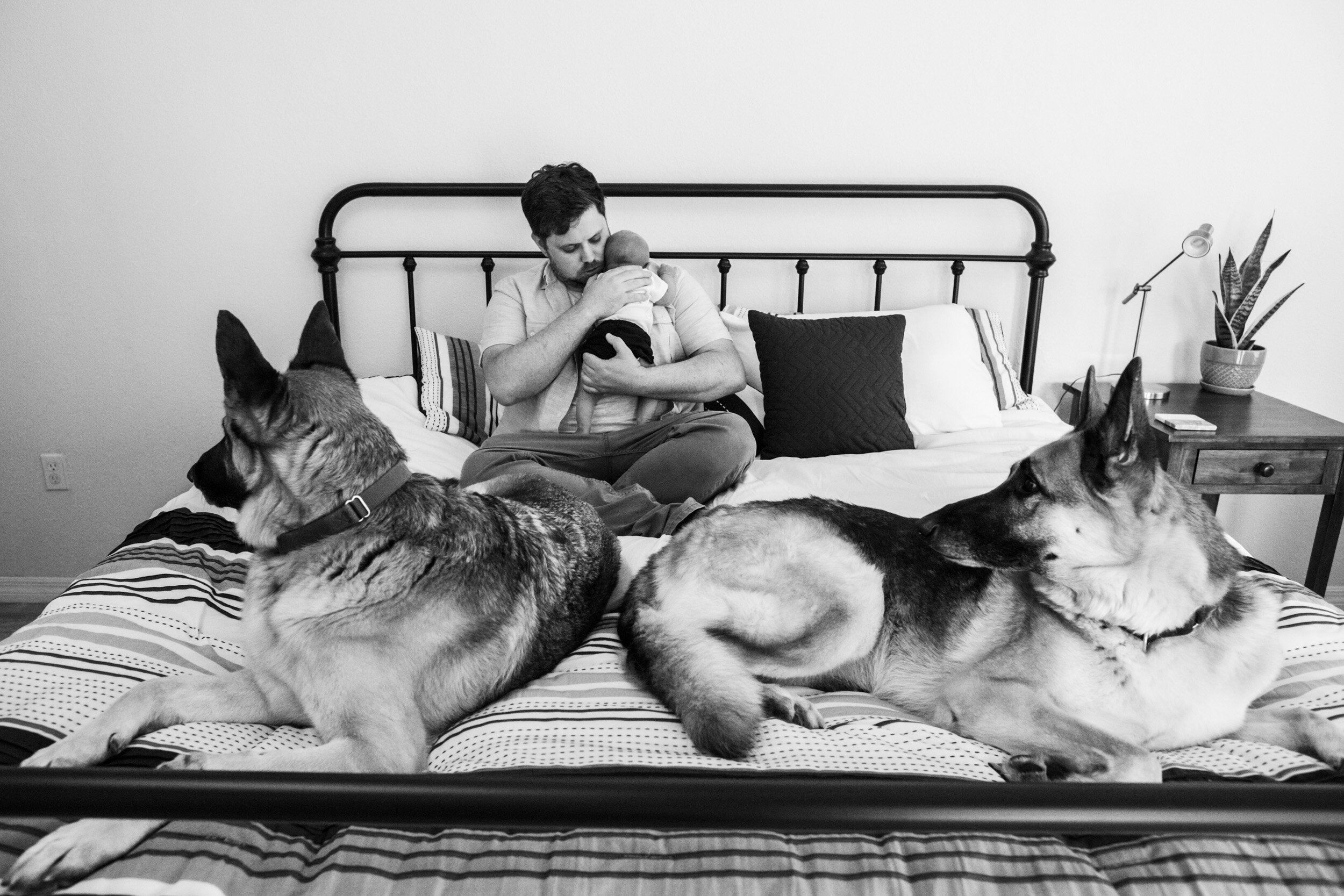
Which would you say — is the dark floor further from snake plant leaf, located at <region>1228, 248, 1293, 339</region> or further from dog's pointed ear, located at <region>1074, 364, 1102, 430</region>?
snake plant leaf, located at <region>1228, 248, 1293, 339</region>

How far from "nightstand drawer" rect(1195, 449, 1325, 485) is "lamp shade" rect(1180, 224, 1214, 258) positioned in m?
0.77

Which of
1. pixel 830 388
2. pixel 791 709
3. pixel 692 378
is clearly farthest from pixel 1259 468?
pixel 791 709

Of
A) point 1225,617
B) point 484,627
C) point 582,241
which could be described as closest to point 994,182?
point 582,241

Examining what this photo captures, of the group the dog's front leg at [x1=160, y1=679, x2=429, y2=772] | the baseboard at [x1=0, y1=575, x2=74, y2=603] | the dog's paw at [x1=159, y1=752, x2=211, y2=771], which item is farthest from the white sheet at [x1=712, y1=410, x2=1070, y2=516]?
the baseboard at [x1=0, y1=575, x2=74, y2=603]

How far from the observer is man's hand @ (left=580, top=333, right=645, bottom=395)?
7.95 ft

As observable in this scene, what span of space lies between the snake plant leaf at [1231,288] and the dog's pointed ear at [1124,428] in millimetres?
2268

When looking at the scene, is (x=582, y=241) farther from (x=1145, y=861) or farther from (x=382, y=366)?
(x=1145, y=861)

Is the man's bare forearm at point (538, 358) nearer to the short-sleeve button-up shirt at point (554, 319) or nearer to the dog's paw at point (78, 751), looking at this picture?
the short-sleeve button-up shirt at point (554, 319)

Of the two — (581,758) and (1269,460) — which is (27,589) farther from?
(1269,460)

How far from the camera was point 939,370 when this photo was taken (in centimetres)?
294

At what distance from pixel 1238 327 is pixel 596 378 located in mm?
2490

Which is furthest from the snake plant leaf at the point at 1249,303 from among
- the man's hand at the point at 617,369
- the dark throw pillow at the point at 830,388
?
the man's hand at the point at 617,369

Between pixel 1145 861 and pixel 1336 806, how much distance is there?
43 cm

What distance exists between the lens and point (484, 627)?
140 cm
